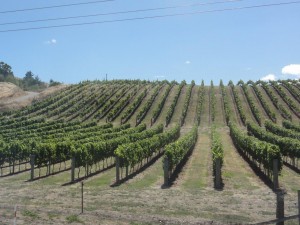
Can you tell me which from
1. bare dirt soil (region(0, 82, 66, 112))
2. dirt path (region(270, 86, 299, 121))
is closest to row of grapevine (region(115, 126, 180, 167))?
dirt path (region(270, 86, 299, 121))

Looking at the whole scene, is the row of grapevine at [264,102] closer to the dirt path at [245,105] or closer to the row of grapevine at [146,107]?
the dirt path at [245,105]

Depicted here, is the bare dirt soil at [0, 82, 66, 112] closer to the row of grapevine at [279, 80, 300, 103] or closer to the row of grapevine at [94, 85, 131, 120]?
the row of grapevine at [94, 85, 131, 120]

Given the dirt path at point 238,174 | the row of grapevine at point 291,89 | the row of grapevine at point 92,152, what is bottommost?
the dirt path at point 238,174

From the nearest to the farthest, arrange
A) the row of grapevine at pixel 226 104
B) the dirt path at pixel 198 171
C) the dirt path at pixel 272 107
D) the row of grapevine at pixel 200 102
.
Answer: the dirt path at pixel 198 171 < the dirt path at pixel 272 107 < the row of grapevine at pixel 226 104 < the row of grapevine at pixel 200 102

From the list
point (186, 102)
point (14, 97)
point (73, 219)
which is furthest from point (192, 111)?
point (73, 219)

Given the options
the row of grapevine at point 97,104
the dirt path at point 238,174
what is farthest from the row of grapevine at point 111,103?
the dirt path at point 238,174

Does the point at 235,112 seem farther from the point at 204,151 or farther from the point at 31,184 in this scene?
the point at 31,184

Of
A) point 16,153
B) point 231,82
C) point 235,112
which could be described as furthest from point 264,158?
point 231,82

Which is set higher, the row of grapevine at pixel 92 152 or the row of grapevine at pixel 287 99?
the row of grapevine at pixel 287 99

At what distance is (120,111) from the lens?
315 ft

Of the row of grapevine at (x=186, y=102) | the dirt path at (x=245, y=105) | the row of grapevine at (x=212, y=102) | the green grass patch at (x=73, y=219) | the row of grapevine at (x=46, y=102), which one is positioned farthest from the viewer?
the row of grapevine at (x=46, y=102)

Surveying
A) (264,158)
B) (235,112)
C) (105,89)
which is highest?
(105,89)

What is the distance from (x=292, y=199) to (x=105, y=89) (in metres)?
105

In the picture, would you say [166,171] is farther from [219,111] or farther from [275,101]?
[275,101]
